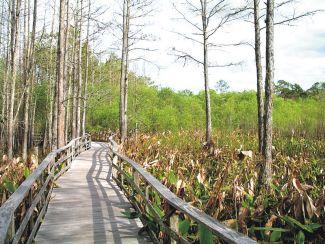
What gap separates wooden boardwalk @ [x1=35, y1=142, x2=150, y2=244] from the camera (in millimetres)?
5027

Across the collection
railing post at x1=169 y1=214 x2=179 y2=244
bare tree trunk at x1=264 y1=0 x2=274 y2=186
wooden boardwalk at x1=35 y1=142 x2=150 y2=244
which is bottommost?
wooden boardwalk at x1=35 y1=142 x2=150 y2=244

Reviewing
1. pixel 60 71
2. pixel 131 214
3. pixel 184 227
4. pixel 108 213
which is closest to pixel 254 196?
pixel 131 214

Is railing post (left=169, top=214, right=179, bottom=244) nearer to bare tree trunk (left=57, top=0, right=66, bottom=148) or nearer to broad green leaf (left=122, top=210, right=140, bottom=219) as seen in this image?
broad green leaf (left=122, top=210, right=140, bottom=219)

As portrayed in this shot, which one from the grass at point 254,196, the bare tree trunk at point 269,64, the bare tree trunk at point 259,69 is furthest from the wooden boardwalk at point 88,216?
the bare tree trunk at point 259,69

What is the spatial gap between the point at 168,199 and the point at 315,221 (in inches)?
93.8

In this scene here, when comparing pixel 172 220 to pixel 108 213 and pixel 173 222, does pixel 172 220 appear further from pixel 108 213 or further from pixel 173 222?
pixel 108 213

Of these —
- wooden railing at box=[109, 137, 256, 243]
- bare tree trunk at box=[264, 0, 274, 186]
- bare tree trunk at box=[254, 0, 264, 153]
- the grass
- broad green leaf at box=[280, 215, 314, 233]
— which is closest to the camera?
wooden railing at box=[109, 137, 256, 243]

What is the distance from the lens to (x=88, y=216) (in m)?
6.10

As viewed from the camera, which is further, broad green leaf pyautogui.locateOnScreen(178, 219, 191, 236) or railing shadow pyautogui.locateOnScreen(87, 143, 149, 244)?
railing shadow pyautogui.locateOnScreen(87, 143, 149, 244)

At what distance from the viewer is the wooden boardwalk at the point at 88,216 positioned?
503 centimetres

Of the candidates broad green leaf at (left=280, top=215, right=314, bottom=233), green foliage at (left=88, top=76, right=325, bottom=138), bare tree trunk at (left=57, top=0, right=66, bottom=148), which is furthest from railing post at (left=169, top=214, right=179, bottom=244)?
green foliage at (left=88, top=76, right=325, bottom=138)

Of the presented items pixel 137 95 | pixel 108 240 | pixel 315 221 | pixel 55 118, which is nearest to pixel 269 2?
pixel 315 221

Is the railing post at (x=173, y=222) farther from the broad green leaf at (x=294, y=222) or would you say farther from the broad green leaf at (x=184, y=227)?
the broad green leaf at (x=294, y=222)

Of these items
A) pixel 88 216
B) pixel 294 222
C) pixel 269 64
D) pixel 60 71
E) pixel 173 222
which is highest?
pixel 60 71
